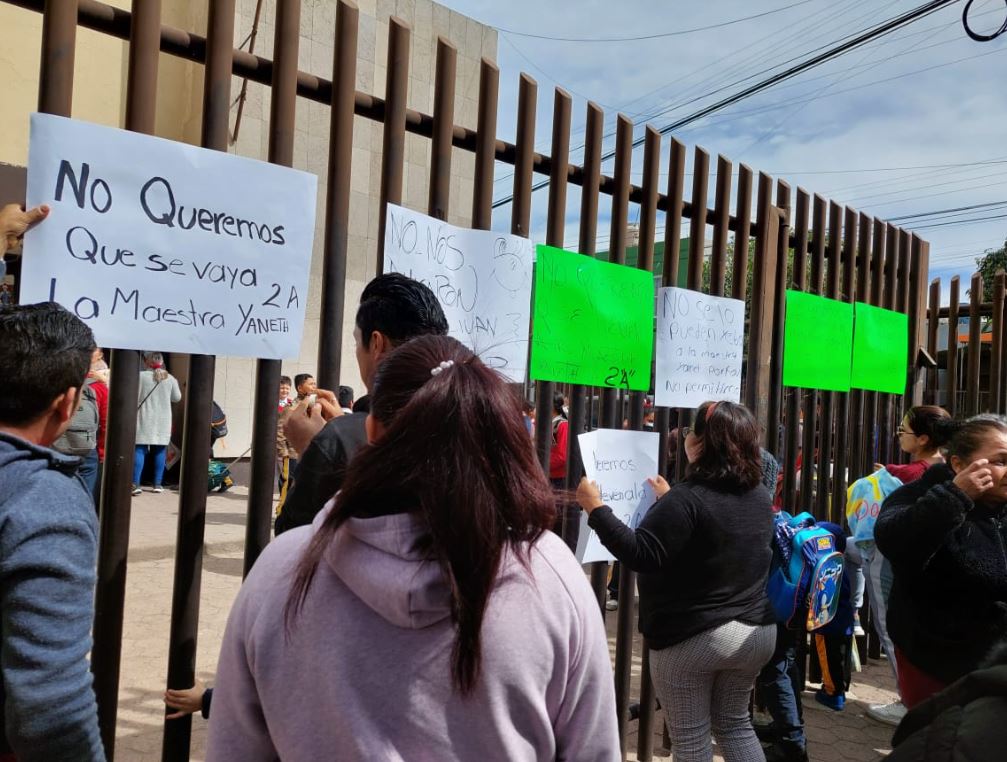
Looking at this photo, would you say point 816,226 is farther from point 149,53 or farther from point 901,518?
point 149,53

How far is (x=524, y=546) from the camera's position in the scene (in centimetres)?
124

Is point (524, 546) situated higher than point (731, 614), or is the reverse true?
point (524, 546)

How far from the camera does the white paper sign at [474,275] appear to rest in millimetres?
2473

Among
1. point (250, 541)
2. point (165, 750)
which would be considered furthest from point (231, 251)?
point (165, 750)

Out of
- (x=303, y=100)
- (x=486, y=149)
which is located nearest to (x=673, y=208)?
(x=486, y=149)

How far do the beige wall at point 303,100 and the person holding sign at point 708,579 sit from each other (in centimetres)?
498

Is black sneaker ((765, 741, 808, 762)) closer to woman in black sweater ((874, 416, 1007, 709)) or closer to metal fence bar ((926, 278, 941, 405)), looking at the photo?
woman in black sweater ((874, 416, 1007, 709))

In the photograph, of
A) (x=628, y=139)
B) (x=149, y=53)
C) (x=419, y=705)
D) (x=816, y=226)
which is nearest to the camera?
(x=419, y=705)

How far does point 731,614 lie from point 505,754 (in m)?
1.83

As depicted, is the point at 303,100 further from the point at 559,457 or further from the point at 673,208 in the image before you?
the point at 673,208

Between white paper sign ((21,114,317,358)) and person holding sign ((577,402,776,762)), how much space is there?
1424mm

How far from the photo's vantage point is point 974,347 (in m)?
5.84

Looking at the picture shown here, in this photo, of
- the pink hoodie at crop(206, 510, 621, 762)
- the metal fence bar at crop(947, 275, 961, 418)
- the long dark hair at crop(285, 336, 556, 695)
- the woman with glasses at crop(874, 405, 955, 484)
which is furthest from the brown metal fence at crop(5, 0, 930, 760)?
the metal fence bar at crop(947, 275, 961, 418)

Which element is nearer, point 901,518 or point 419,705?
point 419,705
